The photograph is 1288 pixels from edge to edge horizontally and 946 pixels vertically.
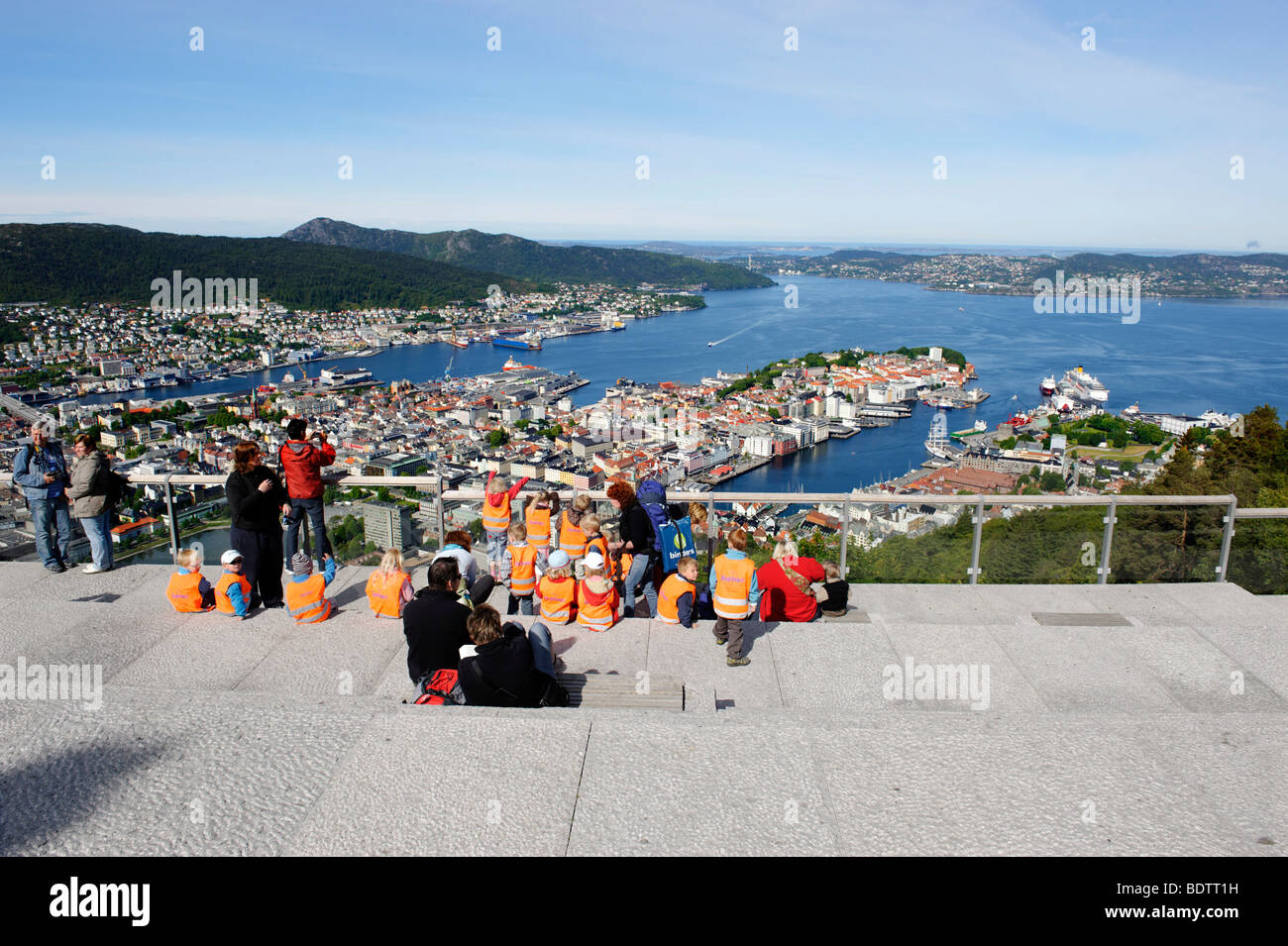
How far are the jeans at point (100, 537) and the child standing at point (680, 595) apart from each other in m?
3.81

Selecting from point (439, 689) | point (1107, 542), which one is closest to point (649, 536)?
point (439, 689)

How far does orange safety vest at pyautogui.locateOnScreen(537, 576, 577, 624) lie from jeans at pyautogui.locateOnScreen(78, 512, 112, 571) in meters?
3.13

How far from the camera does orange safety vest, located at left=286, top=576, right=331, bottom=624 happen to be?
4430 millimetres

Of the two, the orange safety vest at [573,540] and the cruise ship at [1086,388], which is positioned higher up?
the orange safety vest at [573,540]

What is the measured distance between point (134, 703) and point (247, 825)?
3.60 ft

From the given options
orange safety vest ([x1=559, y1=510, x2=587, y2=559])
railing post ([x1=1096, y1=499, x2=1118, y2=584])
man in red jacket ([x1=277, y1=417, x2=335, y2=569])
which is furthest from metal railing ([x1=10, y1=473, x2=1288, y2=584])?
orange safety vest ([x1=559, y1=510, x2=587, y2=559])

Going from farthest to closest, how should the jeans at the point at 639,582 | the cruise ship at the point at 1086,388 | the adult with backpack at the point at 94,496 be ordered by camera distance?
1. the cruise ship at the point at 1086,388
2. the adult with backpack at the point at 94,496
3. the jeans at the point at 639,582

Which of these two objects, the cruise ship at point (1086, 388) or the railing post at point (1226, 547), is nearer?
the railing post at point (1226, 547)

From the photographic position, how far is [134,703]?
3.14 meters

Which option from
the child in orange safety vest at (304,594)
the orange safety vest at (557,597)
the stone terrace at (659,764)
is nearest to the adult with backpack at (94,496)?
the stone terrace at (659,764)

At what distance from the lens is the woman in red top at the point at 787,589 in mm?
4621

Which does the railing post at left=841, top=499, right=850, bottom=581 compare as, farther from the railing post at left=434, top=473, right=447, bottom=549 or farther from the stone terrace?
the railing post at left=434, top=473, right=447, bottom=549

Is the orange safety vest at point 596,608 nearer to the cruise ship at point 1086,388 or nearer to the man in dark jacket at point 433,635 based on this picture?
the man in dark jacket at point 433,635
